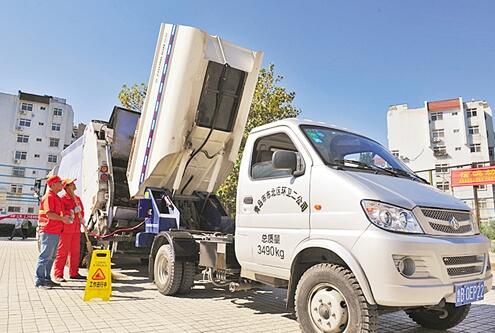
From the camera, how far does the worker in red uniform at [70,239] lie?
7.01 metres

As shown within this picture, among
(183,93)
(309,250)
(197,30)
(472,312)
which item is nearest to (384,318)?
(472,312)

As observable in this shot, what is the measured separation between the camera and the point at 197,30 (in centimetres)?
618

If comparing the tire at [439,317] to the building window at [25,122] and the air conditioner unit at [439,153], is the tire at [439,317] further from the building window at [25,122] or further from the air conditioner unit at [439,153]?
the building window at [25,122]

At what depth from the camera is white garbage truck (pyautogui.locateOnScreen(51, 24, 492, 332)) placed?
3148 mm

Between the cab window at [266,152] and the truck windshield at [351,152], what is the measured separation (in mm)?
323

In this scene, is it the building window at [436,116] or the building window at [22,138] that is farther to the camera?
the building window at [436,116]

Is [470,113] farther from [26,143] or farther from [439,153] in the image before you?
[26,143]

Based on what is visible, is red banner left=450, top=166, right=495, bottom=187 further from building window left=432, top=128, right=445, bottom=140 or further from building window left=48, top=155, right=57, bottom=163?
building window left=48, top=155, right=57, bottom=163

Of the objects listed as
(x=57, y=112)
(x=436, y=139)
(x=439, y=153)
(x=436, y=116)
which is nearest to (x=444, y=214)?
(x=439, y=153)

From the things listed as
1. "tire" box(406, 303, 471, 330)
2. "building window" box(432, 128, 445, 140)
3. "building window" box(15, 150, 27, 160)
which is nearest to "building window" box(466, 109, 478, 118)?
"building window" box(432, 128, 445, 140)

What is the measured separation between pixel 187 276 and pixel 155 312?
37.9 inches

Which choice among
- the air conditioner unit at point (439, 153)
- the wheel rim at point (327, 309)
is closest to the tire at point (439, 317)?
the wheel rim at point (327, 309)

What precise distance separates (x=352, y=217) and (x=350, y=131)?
1.77 meters

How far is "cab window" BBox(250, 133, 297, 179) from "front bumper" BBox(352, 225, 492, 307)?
1485 mm
